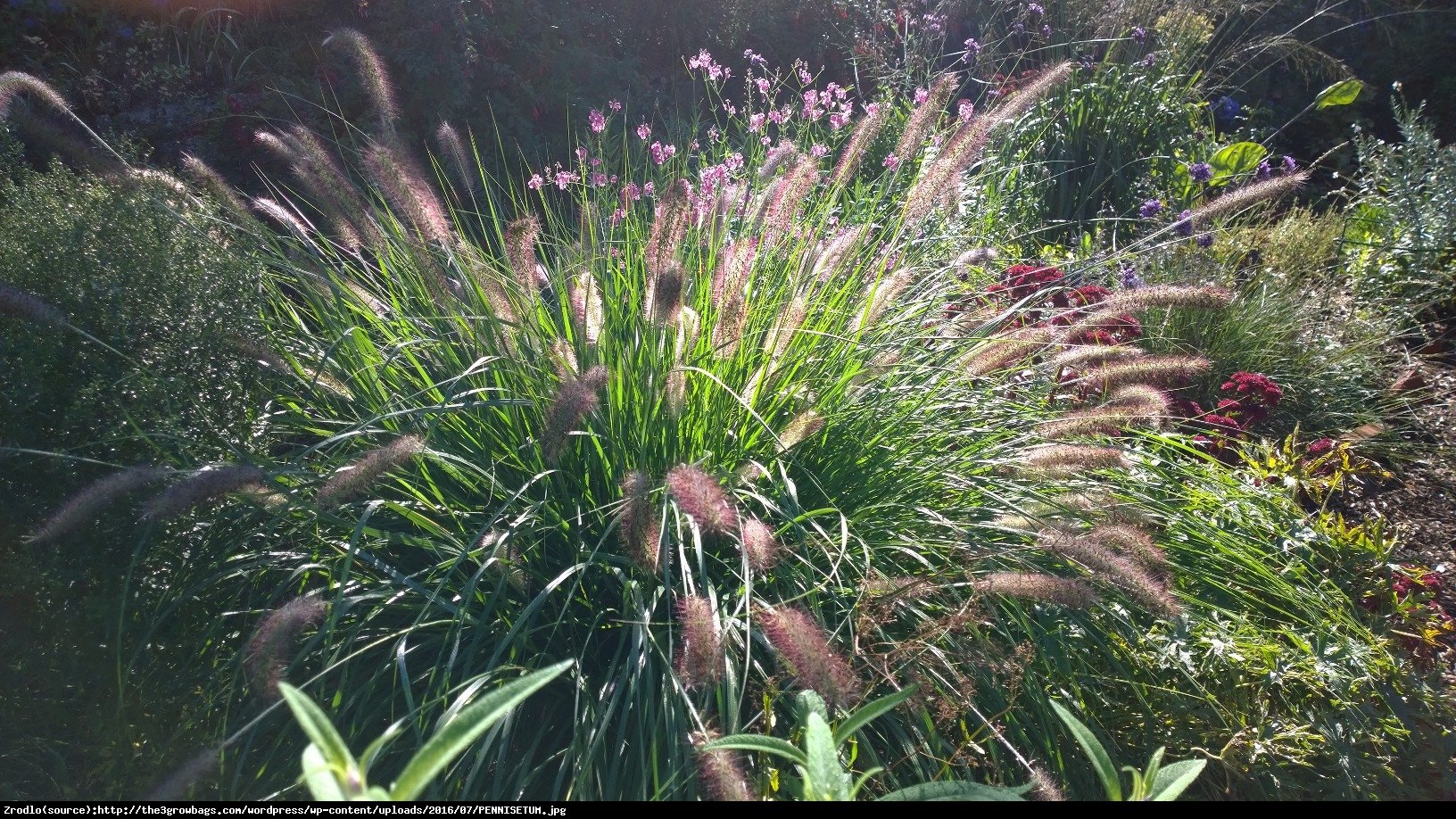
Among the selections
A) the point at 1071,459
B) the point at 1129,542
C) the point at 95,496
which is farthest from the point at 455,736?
the point at 1071,459

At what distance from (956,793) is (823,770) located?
0.32 m

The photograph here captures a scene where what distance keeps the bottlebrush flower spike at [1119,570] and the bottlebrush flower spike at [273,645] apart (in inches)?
58.8

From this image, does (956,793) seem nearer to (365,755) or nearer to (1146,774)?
(1146,774)

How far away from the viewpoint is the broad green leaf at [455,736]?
114 cm

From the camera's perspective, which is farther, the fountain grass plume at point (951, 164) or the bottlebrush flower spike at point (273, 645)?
the fountain grass plume at point (951, 164)

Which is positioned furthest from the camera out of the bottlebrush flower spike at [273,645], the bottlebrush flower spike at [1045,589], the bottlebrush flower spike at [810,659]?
the bottlebrush flower spike at [1045,589]

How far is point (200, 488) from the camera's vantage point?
192 cm

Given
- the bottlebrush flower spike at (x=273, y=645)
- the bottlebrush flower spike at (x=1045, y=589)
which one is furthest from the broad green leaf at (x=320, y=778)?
the bottlebrush flower spike at (x=1045, y=589)

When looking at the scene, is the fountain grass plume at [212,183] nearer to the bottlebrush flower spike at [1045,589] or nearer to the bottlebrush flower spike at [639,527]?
the bottlebrush flower spike at [639,527]

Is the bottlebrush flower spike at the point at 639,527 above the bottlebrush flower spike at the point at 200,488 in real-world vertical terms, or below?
below

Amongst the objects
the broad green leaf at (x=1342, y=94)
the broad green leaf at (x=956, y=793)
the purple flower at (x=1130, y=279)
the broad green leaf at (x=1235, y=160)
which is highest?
the broad green leaf at (x=956, y=793)

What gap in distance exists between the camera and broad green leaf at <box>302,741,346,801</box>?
3.74 feet

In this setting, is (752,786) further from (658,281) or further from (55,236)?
(55,236)
